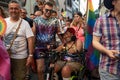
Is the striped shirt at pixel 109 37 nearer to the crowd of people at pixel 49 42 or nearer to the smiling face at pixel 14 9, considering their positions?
the crowd of people at pixel 49 42

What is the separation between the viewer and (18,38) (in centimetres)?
622

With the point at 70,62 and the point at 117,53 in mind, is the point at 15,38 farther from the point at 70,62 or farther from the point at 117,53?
the point at 117,53

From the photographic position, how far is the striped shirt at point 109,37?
159 inches

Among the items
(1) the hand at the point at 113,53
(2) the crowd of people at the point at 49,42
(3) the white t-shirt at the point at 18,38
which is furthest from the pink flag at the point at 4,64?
(3) the white t-shirt at the point at 18,38

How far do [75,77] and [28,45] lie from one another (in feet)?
3.68

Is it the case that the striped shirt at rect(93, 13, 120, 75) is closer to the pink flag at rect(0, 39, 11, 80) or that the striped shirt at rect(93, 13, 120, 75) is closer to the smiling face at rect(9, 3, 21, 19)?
the pink flag at rect(0, 39, 11, 80)

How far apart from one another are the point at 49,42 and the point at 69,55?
563 millimetres

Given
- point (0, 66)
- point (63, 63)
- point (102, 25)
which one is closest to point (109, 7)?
point (102, 25)

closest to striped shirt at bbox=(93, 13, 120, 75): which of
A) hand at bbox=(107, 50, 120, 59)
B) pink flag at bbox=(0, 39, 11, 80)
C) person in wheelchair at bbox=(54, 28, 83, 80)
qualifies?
hand at bbox=(107, 50, 120, 59)

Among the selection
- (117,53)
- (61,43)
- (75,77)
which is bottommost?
(75,77)

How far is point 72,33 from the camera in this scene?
7.24 meters

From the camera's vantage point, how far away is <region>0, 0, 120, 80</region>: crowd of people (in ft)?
13.3

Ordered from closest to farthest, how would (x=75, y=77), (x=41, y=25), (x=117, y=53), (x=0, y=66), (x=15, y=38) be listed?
(x=0, y=66)
(x=117, y=53)
(x=15, y=38)
(x=75, y=77)
(x=41, y=25)

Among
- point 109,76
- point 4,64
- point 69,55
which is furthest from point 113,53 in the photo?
point 69,55
